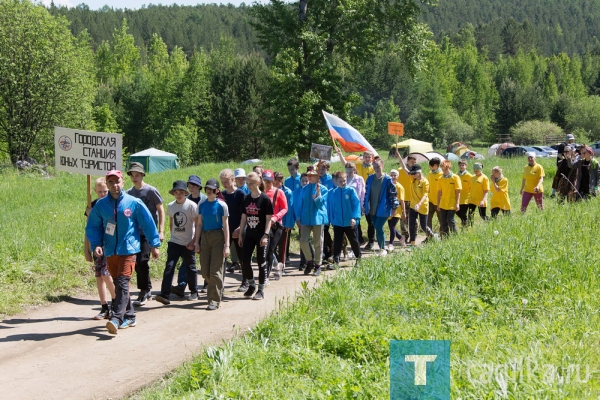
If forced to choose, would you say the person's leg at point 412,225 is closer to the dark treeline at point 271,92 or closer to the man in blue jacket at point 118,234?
the man in blue jacket at point 118,234

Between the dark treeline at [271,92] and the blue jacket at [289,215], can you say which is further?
the dark treeline at [271,92]

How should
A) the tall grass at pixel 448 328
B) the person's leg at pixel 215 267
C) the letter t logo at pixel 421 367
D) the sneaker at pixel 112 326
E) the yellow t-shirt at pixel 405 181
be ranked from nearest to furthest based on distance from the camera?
the letter t logo at pixel 421 367, the tall grass at pixel 448 328, the sneaker at pixel 112 326, the person's leg at pixel 215 267, the yellow t-shirt at pixel 405 181

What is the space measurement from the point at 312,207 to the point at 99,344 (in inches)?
198

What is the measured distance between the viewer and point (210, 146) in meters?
57.3

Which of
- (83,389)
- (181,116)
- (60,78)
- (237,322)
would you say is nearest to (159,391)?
(83,389)

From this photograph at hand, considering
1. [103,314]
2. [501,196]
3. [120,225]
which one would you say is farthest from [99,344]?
[501,196]

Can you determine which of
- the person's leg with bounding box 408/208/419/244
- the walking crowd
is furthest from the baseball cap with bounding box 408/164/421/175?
the person's leg with bounding box 408/208/419/244

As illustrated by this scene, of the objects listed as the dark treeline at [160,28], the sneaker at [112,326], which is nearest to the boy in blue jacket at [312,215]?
the sneaker at [112,326]

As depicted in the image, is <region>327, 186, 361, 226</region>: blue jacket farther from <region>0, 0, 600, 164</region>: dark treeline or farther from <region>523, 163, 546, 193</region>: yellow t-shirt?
<region>0, 0, 600, 164</region>: dark treeline

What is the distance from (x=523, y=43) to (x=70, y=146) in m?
186

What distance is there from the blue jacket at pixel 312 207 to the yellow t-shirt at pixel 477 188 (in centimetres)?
412

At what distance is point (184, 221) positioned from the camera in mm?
9664

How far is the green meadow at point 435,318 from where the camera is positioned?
4.89 meters

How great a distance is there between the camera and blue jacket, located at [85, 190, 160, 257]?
26.3 ft
